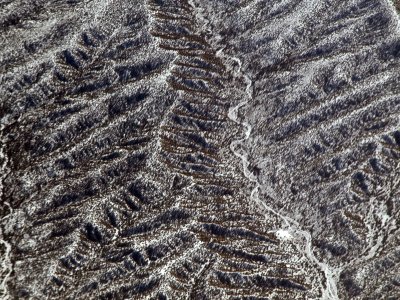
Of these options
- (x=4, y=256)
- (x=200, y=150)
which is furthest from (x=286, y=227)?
(x=4, y=256)

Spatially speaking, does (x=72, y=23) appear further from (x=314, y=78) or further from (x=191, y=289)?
(x=191, y=289)

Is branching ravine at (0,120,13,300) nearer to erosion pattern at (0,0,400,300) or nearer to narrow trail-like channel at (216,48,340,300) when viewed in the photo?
erosion pattern at (0,0,400,300)

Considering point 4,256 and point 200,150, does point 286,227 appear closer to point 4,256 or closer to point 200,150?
point 200,150

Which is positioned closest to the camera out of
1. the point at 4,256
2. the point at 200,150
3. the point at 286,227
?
the point at 4,256

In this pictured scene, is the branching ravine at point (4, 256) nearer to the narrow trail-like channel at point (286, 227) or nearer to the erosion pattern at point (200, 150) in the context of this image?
the erosion pattern at point (200, 150)

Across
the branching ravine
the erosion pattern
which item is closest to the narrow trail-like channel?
the erosion pattern
